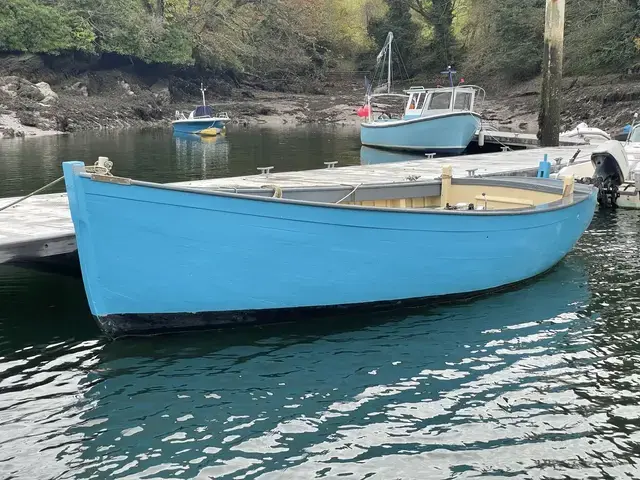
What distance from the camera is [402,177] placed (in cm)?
1508

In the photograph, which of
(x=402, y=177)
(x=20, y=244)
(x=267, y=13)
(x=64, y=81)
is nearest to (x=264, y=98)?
(x=267, y=13)

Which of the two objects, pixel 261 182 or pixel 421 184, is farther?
pixel 261 182

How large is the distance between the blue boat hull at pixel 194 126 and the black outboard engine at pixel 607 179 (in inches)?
1101

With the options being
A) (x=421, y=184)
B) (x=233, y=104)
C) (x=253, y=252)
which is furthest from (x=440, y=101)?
(x=233, y=104)

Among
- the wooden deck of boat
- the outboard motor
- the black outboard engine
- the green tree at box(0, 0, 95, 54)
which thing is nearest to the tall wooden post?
the wooden deck of boat

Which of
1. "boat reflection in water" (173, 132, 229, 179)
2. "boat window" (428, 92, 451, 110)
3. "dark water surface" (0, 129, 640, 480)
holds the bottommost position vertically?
"dark water surface" (0, 129, 640, 480)

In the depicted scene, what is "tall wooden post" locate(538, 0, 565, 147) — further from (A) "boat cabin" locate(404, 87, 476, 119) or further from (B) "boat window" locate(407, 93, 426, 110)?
(B) "boat window" locate(407, 93, 426, 110)

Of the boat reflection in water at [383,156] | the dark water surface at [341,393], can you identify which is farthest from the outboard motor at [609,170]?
the boat reflection in water at [383,156]

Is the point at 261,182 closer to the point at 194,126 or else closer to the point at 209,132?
the point at 209,132

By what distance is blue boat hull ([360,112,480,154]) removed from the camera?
85.4ft

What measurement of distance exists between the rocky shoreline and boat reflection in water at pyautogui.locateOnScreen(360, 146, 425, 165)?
959 centimetres

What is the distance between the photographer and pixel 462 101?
88.7 ft

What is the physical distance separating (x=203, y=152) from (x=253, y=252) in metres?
23.2

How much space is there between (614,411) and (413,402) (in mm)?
1666
